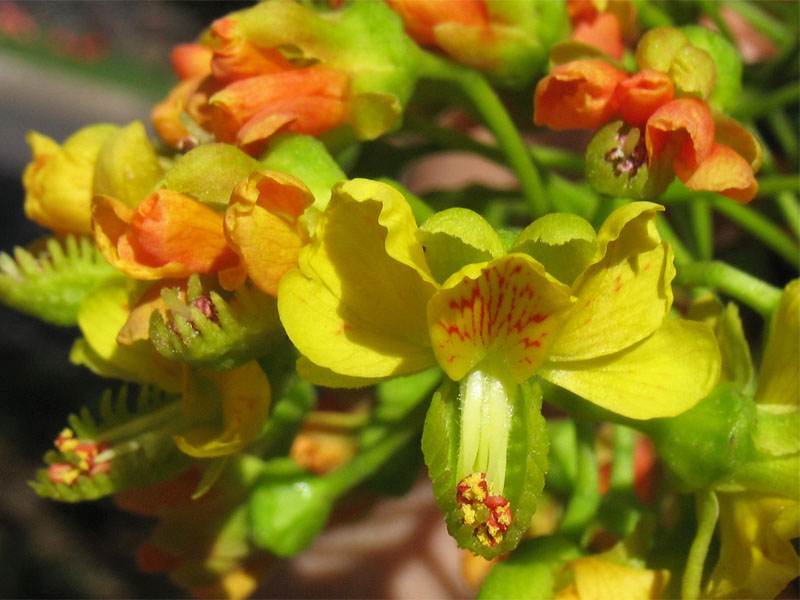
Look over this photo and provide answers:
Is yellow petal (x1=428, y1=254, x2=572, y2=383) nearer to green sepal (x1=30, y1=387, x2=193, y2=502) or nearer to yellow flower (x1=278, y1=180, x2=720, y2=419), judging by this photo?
yellow flower (x1=278, y1=180, x2=720, y2=419)

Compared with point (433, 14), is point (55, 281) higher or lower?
lower

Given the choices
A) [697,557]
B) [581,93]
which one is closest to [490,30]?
[581,93]

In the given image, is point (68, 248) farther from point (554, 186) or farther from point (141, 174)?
point (554, 186)

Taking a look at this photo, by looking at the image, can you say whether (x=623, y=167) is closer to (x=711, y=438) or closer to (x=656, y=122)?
(x=656, y=122)

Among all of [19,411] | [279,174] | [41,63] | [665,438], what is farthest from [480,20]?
[41,63]

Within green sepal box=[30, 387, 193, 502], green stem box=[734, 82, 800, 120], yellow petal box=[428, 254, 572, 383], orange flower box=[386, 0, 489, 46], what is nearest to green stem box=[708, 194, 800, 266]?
green stem box=[734, 82, 800, 120]

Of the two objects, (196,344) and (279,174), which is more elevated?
(279,174)
